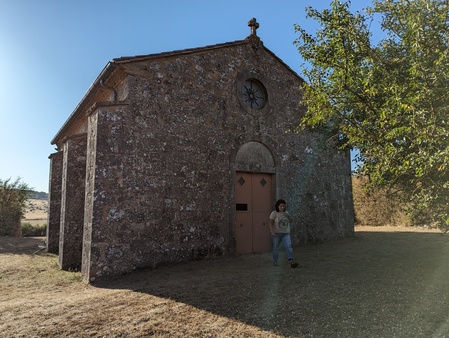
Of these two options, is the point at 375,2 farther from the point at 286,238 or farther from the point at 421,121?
the point at 286,238

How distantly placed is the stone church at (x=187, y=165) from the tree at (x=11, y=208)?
328 inches

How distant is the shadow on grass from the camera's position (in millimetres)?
3729

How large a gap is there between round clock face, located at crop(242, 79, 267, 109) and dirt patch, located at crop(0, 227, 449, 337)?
4.85m

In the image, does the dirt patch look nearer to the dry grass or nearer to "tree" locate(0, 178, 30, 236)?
"tree" locate(0, 178, 30, 236)

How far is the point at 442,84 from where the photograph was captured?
11.8 ft

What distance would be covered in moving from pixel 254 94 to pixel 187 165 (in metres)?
3.62

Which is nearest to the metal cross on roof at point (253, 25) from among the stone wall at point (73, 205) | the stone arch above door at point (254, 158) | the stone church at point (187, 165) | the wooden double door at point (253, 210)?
the stone church at point (187, 165)

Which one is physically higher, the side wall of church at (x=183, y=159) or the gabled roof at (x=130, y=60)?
the gabled roof at (x=130, y=60)

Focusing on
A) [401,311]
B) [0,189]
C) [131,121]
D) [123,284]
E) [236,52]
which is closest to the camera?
[401,311]

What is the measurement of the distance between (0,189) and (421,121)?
66.2 ft

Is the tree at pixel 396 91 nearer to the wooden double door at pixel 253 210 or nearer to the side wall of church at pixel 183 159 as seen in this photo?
the side wall of church at pixel 183 159

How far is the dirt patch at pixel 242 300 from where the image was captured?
3.75 metres

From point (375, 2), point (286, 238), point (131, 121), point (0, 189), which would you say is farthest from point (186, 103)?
point (0, 189)

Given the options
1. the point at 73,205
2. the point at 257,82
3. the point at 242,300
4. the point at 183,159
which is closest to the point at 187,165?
the point at 183,159
